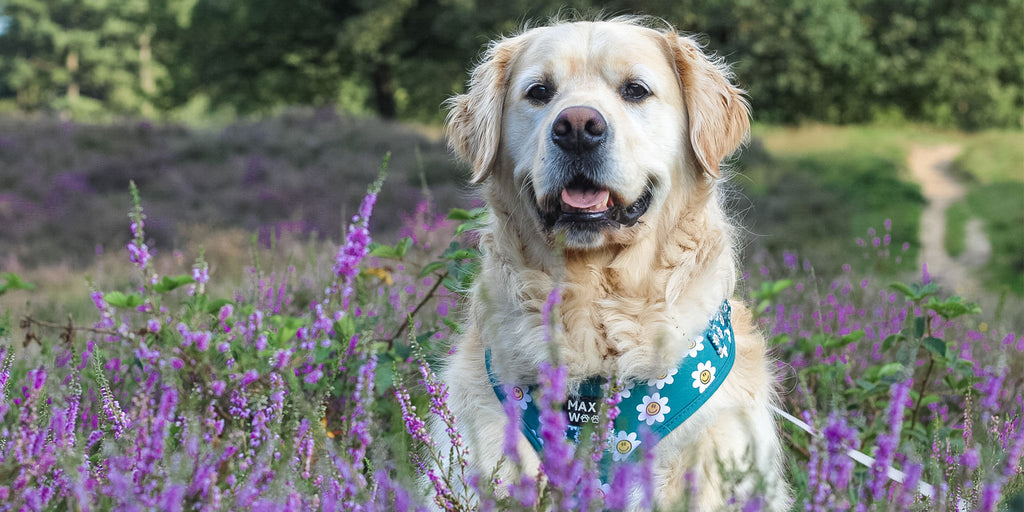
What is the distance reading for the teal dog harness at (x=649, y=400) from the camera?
214 cm

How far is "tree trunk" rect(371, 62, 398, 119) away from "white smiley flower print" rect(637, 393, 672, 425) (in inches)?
881

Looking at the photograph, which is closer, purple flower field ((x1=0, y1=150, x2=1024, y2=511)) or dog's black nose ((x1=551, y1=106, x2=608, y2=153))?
purple flower field ((x1=0, y1=150, x2=1024, y2=511))

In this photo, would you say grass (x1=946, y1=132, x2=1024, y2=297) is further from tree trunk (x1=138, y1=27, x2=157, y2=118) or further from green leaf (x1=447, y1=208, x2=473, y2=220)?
tree trunk (x1=138, y1=27, x2=157, y2=118)

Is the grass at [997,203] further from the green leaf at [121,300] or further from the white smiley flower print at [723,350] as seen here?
the green leaf at [121,300]

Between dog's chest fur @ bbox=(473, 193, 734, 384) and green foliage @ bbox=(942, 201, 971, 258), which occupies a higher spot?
dog's chest fur @ bbox=(473, 193, 734, 384)

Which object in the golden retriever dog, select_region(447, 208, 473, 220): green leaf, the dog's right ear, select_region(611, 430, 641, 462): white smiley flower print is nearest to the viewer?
select_region(611, 430, 641, 462): white smiley flower print

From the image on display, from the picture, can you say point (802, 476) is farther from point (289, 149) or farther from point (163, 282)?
point (289, 149)

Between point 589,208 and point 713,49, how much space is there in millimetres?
20222

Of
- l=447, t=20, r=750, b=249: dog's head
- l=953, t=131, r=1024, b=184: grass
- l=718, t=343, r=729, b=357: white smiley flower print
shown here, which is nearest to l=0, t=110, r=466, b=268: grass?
l=447, t=20, r=750, b=249: dog's head

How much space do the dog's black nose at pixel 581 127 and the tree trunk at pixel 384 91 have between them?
21980mm

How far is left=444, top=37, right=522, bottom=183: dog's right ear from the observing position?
2.80 meters

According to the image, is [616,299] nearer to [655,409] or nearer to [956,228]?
[655,409]

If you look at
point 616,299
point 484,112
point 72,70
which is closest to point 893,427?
point 616,299

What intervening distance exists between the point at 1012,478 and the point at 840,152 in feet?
57.6
